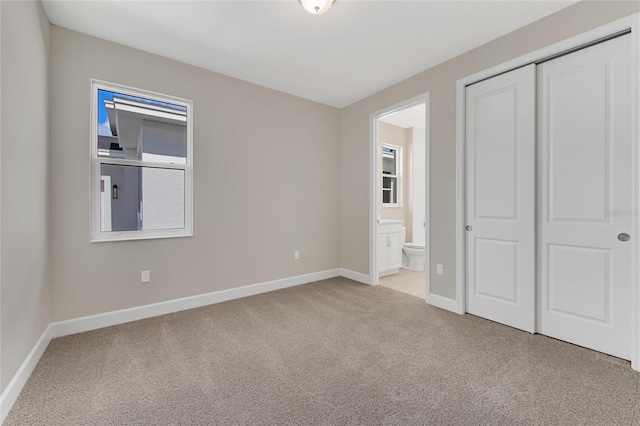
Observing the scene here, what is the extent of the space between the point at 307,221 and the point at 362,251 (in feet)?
3.13

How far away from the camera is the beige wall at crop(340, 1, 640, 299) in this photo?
2197 millimetres

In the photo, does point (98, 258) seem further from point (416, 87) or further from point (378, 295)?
point (416, 87)

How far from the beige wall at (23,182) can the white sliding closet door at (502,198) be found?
11.8ft

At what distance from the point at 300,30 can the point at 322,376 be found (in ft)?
9.31

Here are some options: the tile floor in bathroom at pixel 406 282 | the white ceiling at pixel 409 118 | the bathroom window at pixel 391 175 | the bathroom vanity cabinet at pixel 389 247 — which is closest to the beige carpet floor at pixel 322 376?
the tile floor in bathroom at pixel 406 282

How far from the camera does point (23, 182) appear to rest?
5.90 ft

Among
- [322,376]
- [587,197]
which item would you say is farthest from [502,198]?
[322,376]

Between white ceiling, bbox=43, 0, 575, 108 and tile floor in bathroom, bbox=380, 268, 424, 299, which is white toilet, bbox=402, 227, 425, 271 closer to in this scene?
tile floor in bathroom, bbox=380, 268, 424, 299

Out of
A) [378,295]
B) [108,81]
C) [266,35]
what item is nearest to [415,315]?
[378,295]

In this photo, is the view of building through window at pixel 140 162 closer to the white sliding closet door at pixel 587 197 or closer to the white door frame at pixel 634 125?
the white door frame at pixel 634 125

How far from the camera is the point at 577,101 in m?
2.21

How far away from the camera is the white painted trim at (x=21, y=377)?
1.47 metres

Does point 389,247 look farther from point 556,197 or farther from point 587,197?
point 587,197

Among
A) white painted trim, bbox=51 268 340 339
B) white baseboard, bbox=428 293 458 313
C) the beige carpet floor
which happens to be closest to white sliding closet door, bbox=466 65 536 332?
white baseboard, bbox=428 293 458 313
